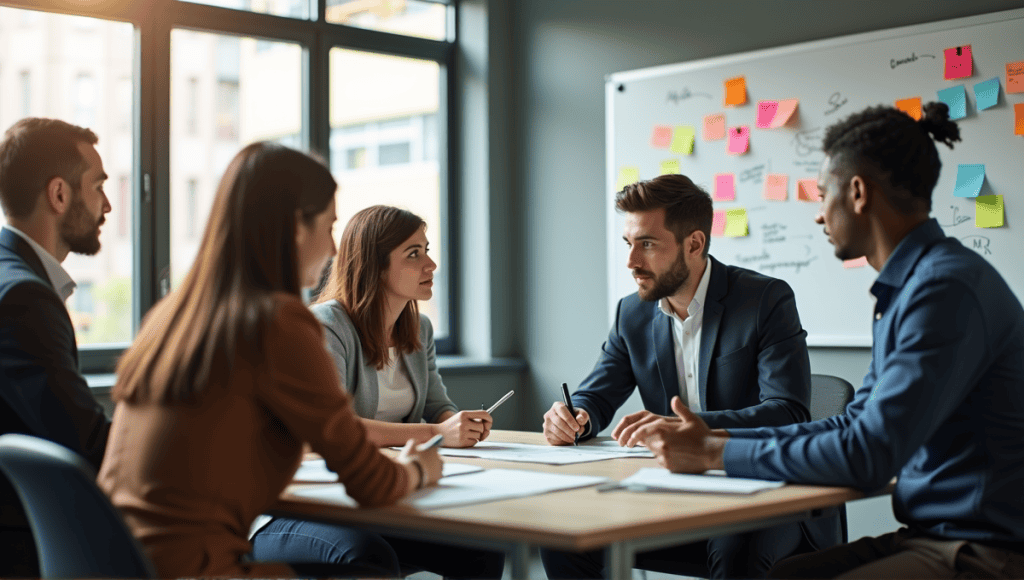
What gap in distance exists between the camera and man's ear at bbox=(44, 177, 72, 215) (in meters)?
2.05

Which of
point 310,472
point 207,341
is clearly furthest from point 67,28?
point 207,341

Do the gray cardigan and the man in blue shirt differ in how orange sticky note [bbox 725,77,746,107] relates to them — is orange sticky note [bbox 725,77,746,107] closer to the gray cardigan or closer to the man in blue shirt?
the gray cardigan

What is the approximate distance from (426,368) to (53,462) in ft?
5.26

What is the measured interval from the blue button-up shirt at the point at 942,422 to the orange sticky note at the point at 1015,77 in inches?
67.7

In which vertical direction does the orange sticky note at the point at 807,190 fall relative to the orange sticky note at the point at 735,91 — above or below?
below

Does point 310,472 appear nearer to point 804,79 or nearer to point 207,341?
point 207,341

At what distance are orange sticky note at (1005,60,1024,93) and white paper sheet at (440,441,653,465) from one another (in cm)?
185

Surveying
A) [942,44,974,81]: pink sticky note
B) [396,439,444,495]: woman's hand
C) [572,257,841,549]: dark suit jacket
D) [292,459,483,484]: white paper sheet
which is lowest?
[292,459,483,484]: white paper sheet

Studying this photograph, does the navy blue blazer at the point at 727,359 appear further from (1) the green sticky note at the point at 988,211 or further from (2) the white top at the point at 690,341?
(1) the green sticky note at the point at 988,211

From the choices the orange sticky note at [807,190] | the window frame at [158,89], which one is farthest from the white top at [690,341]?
the window frame at [158,89]

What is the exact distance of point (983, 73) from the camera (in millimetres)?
3225

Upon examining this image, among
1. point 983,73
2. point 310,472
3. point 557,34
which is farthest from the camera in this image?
point 557,34

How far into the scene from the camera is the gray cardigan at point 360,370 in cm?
257

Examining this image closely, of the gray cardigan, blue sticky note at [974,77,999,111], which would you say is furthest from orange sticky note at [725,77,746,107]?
the gray cardigan
